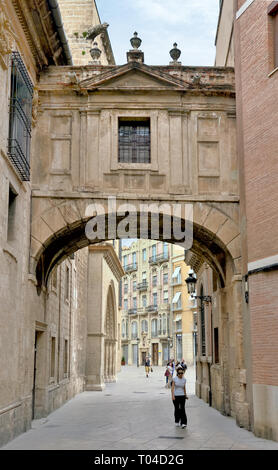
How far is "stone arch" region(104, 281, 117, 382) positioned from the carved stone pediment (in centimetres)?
2019

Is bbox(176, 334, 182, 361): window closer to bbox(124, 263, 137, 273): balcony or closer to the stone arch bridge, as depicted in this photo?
bbox(124, 263, 137, 273): balcony

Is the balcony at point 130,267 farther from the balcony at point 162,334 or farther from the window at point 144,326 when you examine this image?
the balcony at point 162,334

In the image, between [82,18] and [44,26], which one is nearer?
[44,26]

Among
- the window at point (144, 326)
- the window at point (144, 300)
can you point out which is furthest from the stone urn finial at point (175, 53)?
the window at point (144, 300)

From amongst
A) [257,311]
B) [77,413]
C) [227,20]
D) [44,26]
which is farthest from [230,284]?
[227,20]

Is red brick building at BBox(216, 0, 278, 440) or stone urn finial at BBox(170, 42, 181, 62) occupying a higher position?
stone urn finial at BBox(170, 42, 181, 62)

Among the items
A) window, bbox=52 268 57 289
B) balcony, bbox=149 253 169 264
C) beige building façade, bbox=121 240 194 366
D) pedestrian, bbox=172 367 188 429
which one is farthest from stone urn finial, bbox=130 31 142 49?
balcony, bbox=149 253 169 264

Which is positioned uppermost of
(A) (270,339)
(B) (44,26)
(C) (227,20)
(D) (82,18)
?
(D) (82,18)

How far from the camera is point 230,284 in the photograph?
15.6 m

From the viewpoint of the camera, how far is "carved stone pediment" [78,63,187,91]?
15281mm

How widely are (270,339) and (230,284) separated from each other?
3.25m

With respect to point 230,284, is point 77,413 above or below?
below
